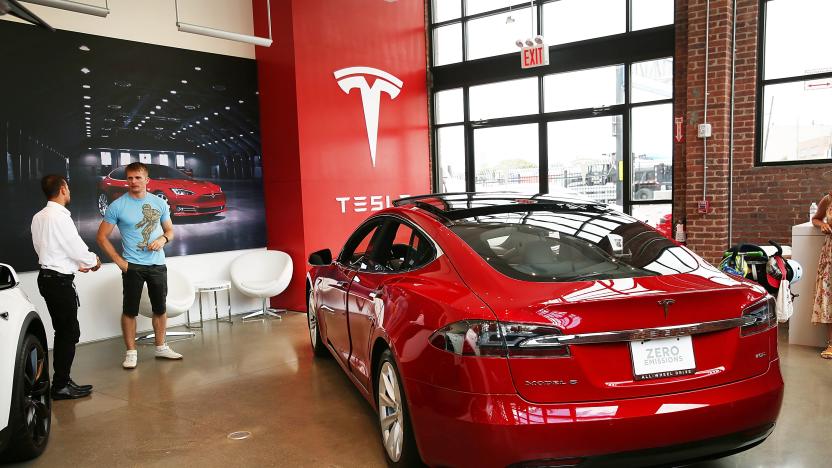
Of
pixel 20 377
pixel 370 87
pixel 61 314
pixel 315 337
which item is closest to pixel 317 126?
pixel 370 87

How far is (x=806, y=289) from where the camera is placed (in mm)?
Answer: 4941

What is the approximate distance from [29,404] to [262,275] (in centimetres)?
411

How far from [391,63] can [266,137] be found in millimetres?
2153

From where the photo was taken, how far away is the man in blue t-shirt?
192 inches

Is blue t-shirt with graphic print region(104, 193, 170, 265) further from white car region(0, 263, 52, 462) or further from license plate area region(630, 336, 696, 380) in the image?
license plate area region(630, 336, 696, 380)

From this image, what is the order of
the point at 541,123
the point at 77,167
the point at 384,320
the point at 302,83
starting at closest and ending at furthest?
the point at 384,320 < the point at 77,167 < the point at 302,83 < the point at 541,123

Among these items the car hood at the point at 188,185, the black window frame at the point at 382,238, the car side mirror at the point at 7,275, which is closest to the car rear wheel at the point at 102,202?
the car hood at the point at 188,185

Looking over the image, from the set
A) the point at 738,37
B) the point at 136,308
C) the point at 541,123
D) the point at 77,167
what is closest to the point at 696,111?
the point at 738,37

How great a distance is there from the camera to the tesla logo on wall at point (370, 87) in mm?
7762

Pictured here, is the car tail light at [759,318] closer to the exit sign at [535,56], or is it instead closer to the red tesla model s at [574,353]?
the red tesla model s at [574,353]

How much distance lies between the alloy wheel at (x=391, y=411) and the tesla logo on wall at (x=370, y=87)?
551cm

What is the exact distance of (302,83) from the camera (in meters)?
7.12

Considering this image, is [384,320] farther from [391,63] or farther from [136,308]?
[391,63]

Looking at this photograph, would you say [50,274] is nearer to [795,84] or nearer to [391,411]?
[391,411]
